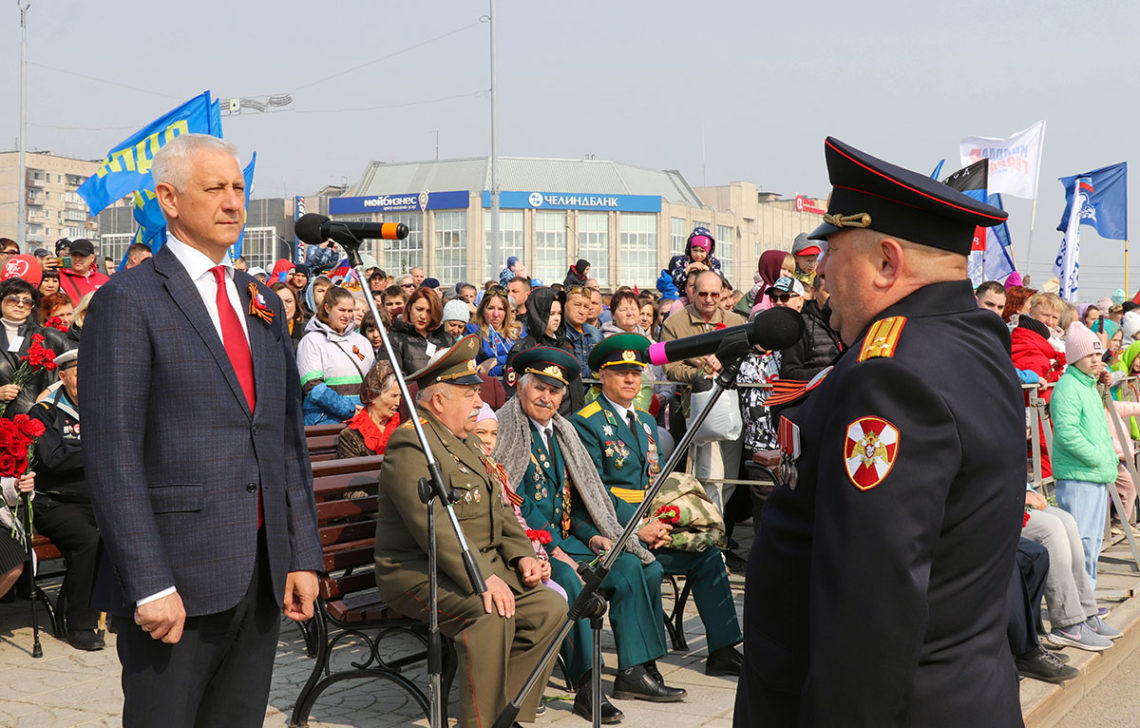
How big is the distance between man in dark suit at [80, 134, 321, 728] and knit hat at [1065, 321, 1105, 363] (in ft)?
20.6

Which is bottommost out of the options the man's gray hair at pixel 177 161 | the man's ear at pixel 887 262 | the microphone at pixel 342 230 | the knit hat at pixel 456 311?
the knit hat at pixel 456 311

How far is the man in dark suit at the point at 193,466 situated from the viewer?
9.65 feet

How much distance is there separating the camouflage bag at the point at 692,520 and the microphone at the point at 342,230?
291 cm

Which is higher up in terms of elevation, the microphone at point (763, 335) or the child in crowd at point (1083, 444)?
the microphone at point (763, 335)

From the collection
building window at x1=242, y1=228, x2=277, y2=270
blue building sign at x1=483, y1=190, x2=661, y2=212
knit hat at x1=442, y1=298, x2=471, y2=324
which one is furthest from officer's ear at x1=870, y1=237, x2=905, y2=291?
building window at x1=242, y1=228, x2=277, y2=270

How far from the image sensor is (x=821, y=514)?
2057 millimetres

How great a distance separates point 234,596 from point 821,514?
1.72 m

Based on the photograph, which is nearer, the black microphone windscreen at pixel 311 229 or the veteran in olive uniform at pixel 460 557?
the black microphone windscreen at pixel 311 229

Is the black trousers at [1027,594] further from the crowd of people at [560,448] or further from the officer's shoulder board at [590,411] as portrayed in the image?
the officer's shoulder board at [590,411]

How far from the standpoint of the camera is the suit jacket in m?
2.92

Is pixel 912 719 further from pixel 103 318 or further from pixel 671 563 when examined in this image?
pixel 671 563

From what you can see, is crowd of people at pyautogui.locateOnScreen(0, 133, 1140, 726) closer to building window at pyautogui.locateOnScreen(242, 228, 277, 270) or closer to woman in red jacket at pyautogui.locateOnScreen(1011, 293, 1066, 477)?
woman in red jacket at pyautogui.locateOnScreen(1011, 293, 1066, 477)

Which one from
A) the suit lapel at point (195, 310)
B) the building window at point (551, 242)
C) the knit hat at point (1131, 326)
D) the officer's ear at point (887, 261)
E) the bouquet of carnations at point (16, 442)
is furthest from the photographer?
the building window at point (551, 242)

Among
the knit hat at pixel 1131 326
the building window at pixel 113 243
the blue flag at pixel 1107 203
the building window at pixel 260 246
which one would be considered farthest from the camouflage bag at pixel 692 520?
the building window at pixel 113 243
